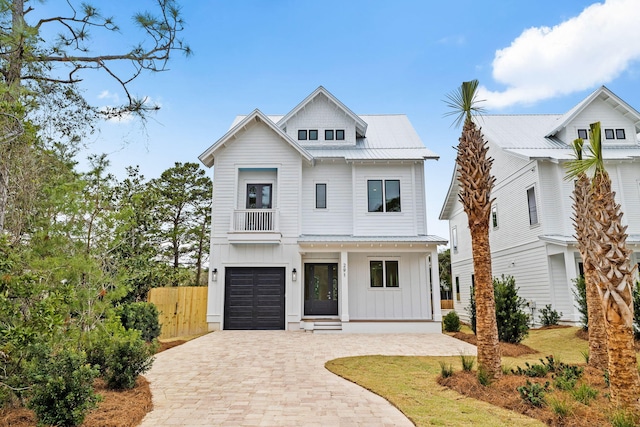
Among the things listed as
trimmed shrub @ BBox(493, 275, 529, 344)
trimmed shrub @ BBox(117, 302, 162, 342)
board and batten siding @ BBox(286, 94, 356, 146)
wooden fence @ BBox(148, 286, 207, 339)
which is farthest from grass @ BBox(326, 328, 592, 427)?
board and batten siding @ BBox(286, 94, 356, 146)

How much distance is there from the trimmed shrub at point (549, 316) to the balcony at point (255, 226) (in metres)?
11.4

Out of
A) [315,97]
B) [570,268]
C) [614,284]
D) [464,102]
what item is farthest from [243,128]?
[570,268]

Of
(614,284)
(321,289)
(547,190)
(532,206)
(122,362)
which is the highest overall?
(547,190)

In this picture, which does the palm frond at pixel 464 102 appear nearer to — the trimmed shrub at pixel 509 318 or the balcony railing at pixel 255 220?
the trimmed shrub at pixel 509 318

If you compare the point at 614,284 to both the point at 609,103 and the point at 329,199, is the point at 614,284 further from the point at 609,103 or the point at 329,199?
the point at 609,103

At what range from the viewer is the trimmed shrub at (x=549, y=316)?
1426 centimetres

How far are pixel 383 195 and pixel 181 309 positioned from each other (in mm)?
9543

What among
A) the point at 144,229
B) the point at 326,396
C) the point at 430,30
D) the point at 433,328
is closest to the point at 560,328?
the point at 433,328

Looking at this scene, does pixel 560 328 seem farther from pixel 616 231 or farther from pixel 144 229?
pixel 144 229

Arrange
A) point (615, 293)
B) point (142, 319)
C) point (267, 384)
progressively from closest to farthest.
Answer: point (615, 293) → point (267, 384) → point (142, 319)

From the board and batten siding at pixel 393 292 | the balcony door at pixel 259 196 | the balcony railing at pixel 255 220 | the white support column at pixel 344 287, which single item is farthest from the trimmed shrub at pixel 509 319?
the balcony door at pixel 259 196

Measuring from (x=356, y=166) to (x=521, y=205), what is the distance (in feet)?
27.7

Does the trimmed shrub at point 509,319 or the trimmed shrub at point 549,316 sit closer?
the trimmed shrub at point 509,319

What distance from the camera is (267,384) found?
20.5ft
